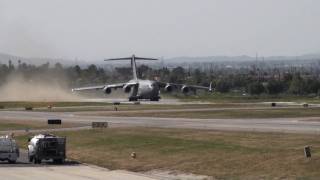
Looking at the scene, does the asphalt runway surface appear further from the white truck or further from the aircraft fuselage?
the aircraft fuselage

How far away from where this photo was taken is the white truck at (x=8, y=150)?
5300 cm

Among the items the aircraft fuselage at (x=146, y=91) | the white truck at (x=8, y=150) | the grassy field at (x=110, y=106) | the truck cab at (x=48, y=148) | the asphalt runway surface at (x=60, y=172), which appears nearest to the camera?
the asphalt runway surface at (x=60, y=172)

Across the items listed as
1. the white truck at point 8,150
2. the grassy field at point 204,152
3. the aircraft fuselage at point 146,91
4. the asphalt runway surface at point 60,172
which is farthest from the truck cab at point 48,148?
the aircraft fuselage at point 146,91

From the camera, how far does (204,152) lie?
5403cm

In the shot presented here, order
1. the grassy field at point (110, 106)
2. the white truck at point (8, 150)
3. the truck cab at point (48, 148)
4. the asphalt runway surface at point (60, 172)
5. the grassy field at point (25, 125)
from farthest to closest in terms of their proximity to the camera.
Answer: the grassy field at point (110, 106) → the grassy field at point (25, 125) → the white truck at point (8, 150) → the truck cab at point (48, 148) → the asphalt runway surface at point (60, 172)

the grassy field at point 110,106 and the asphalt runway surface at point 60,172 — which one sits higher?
the grassy field at point 110,106

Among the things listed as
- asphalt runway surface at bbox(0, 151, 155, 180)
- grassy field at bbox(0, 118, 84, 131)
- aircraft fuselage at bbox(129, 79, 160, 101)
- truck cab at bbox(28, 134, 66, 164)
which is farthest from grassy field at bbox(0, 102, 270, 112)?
asphalt runway surface at bbox(0, 151, 155, 180)

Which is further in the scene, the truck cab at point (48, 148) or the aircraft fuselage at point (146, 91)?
the aircraft fuselage at point (146, 91)

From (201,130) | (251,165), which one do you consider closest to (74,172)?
(251,165)

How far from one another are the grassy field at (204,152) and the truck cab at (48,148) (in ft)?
9.76

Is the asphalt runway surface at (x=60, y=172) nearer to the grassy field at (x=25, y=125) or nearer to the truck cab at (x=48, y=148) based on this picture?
the truck cab at (x=48, y=148)

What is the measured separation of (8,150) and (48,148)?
3156 millimetres

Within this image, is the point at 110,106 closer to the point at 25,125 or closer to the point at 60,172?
the point at 25,125

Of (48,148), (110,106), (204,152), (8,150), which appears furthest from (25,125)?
(110,106)
